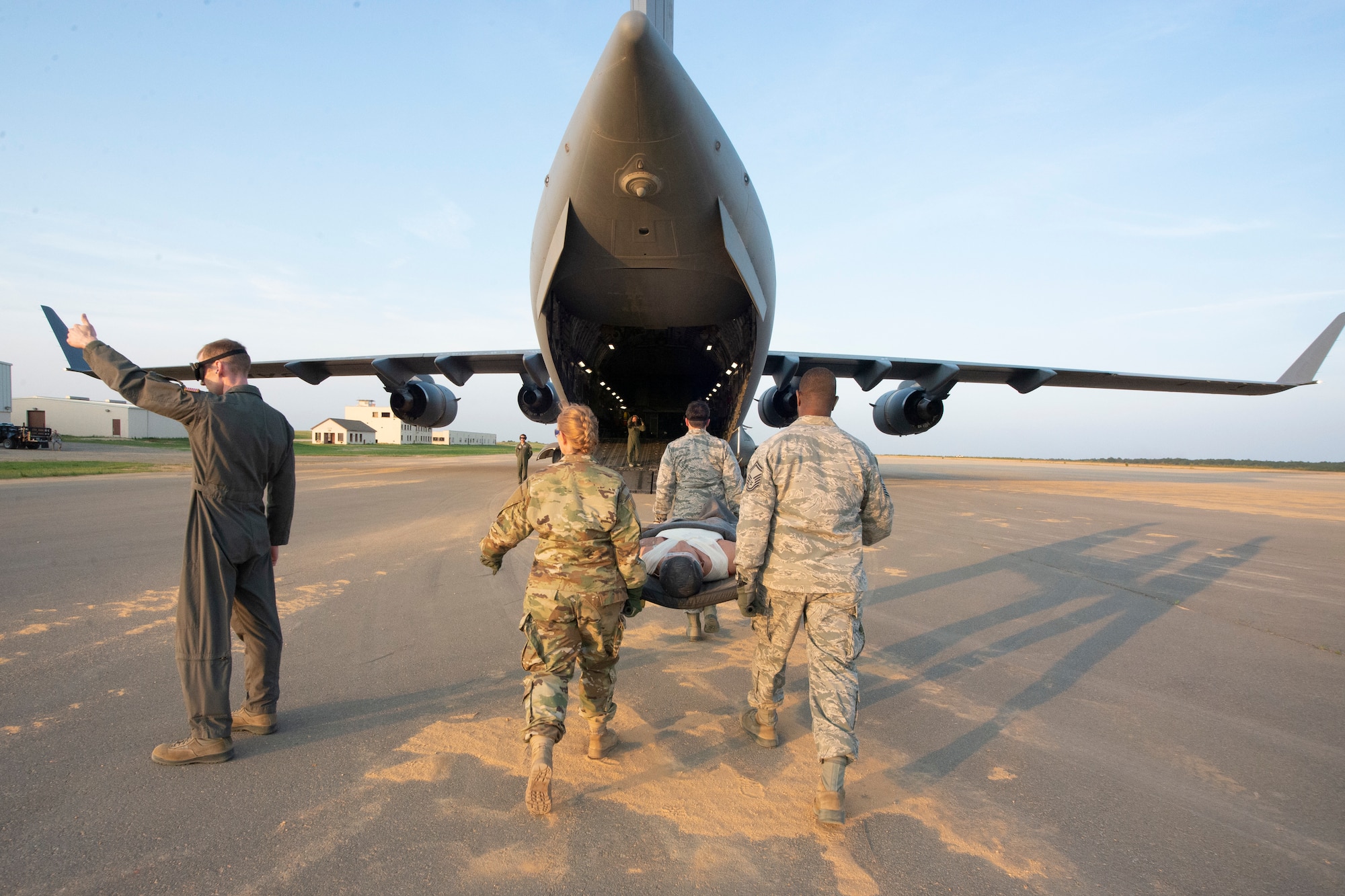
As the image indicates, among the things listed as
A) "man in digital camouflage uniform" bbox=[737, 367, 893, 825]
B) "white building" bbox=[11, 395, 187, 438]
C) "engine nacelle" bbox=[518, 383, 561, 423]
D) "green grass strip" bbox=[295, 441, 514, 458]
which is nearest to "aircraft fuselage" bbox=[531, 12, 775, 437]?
"man in digital camouflage uniform" bbox=[737, 367, 893, 825]

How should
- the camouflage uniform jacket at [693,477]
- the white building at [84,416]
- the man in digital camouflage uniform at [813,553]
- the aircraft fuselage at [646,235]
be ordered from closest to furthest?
the man in digital camouflage uniform at [813,553] → the camouflage uniform jacket at [693,477] → the aircraft fuselage at [646,235] → the white building at [84,416]

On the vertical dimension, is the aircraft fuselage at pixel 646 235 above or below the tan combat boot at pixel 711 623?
above

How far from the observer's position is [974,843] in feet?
6.88

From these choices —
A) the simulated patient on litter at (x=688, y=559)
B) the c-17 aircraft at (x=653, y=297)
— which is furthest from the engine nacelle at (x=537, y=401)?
the simulated patient on litter at (x=688, y=559)

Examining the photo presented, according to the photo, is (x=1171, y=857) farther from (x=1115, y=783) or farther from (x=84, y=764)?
(x=84, y=764)

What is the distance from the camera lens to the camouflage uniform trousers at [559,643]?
7.68ft

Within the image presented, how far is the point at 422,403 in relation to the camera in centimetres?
1531

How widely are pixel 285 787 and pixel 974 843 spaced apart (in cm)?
264

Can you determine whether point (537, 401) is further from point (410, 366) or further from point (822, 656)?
point (822, 656)

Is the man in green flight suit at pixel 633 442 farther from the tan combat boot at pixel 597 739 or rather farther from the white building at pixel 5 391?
the white building at pixel 5 391

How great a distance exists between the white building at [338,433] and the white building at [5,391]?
41556 millimetres

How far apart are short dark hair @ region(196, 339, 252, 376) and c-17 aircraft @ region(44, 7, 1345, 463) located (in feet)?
12.2

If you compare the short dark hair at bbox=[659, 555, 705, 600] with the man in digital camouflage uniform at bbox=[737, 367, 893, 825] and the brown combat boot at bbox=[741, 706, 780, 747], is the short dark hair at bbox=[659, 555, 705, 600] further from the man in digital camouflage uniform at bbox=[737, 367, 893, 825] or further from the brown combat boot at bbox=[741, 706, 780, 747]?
the brown combat boot at bbox=[741, 706, 780, 747]

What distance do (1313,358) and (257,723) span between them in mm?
21171
